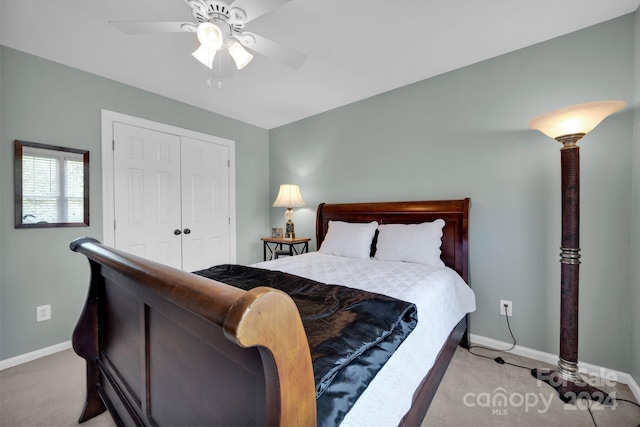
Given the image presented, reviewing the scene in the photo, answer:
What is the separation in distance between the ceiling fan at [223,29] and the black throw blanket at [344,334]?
58.4 inches

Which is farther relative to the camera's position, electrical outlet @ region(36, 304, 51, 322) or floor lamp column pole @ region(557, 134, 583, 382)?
electrical outlet @ region(36, 304, 51, 322)

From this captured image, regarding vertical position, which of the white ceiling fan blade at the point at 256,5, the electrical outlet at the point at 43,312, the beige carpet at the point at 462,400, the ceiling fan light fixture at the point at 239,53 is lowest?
the beige carpet at the point at 462,400

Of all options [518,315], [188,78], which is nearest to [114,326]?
[188,78]

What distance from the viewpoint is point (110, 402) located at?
1414 millimetres

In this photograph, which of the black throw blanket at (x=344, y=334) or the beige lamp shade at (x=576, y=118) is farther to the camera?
the beige lamp shade at (x=576, y=118)

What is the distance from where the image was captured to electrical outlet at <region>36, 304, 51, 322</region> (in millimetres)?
2234

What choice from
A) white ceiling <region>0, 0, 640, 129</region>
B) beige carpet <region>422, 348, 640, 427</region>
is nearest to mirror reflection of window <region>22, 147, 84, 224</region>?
white ceiling <region>0, 0, 640, 129</region>

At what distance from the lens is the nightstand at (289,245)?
11.3ft

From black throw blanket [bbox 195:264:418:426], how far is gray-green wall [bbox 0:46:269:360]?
1908 mm

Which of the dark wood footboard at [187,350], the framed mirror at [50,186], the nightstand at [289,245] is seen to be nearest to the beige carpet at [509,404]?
the dark wood footboard at [187,350]

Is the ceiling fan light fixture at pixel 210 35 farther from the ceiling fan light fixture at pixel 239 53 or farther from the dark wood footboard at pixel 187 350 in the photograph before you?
the dark wood footboard at pixel 187 350

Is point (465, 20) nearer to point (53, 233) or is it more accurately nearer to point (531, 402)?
point (531, 402)

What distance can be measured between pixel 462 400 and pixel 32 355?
130 inches

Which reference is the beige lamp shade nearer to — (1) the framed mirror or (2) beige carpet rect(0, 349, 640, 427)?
(2) beige carpet rect(0, 349, 640, 427)
